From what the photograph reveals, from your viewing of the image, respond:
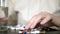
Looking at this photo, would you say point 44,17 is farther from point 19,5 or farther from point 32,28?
point 19,5

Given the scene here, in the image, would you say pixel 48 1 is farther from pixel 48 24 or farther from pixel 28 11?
pixel 48 24

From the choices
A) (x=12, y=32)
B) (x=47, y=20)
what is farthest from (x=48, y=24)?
(x=12, y=32)

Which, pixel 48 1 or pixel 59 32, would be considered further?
pixel 48 1

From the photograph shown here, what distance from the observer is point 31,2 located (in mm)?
1133

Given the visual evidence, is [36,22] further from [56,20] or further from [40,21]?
[56,20]

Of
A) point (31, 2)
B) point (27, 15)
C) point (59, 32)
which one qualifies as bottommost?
point (59, 32)

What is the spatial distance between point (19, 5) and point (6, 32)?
25.1 inches

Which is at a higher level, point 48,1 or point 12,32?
point 48,1

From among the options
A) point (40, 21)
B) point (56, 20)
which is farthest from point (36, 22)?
point (56, 20)

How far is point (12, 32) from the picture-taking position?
1.79 feet

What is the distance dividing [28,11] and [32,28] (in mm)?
574

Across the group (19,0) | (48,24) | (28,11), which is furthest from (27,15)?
(48,24)

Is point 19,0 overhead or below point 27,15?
overhead

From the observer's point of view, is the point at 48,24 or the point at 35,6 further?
the point at 35,6
